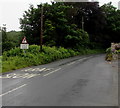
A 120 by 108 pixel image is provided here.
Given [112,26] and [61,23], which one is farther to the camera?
[112,26]

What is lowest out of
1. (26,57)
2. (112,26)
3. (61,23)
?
(26,57)

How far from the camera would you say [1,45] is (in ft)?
136

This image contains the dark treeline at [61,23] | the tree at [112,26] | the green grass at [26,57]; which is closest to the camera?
the green grass at [26,57]

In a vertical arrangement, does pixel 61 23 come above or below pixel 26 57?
above

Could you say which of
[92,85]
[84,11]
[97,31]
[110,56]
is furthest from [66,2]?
[92,85]

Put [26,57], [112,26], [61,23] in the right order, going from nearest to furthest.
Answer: [26,57] < [61,23] < [112,26]

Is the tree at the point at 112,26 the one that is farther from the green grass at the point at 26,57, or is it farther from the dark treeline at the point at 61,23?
the green grass at the point at 26,57

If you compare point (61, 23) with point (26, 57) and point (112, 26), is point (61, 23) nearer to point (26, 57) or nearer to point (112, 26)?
point (26, 57)

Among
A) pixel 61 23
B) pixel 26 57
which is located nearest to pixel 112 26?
pixel 61 23

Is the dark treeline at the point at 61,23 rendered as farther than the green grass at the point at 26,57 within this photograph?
Yes

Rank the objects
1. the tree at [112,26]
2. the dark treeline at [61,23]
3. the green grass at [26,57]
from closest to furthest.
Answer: the green grass at [26,57]
the dark treeline at [61,23]
the tree at [112,26]

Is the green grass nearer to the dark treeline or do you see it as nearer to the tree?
the dark treeline

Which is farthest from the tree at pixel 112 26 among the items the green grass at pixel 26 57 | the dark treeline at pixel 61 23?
the green grass at pixel 26 57

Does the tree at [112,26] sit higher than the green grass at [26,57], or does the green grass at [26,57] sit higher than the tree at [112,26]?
the tree at [112,26]
